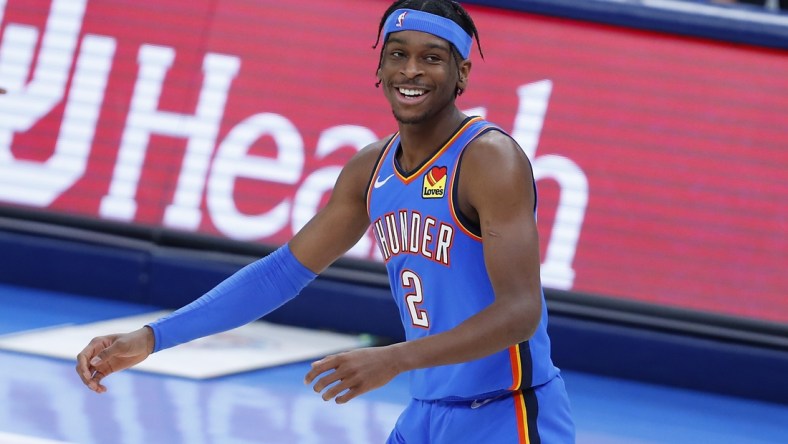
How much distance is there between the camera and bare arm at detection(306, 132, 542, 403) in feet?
9.79

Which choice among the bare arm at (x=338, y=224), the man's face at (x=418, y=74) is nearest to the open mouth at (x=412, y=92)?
the man's face at (x=418, y=74)

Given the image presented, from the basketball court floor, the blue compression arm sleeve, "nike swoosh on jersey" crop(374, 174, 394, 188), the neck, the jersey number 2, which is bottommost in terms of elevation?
the basketball court floor

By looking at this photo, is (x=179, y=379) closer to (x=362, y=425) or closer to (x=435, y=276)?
(x=362, y=425)

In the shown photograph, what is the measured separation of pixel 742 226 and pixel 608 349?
985 millimetres

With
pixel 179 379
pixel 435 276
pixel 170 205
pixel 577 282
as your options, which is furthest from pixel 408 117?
pixel 170 205

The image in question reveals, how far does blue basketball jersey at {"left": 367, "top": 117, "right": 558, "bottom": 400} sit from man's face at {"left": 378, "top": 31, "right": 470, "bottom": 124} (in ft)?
0.39

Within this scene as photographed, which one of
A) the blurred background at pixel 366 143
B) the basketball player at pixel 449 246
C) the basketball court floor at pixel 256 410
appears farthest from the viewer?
the blurred background at pixel 366 143

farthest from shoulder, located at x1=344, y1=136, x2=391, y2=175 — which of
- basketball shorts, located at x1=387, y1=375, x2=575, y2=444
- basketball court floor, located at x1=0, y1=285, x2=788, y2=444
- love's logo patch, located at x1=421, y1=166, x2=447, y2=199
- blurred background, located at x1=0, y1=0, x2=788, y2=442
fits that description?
blurred background, located at x1=0, y1=0, x2=788, y2=442

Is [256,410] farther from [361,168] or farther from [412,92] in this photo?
[412,92]

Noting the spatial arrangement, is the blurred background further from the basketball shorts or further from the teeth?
the teeth

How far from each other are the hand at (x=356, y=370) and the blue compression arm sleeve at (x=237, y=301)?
829 millimetres

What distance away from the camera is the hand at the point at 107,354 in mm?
3602

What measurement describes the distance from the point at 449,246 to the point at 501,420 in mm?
460

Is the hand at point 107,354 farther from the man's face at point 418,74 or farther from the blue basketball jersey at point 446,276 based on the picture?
the man's face at point 418,74
